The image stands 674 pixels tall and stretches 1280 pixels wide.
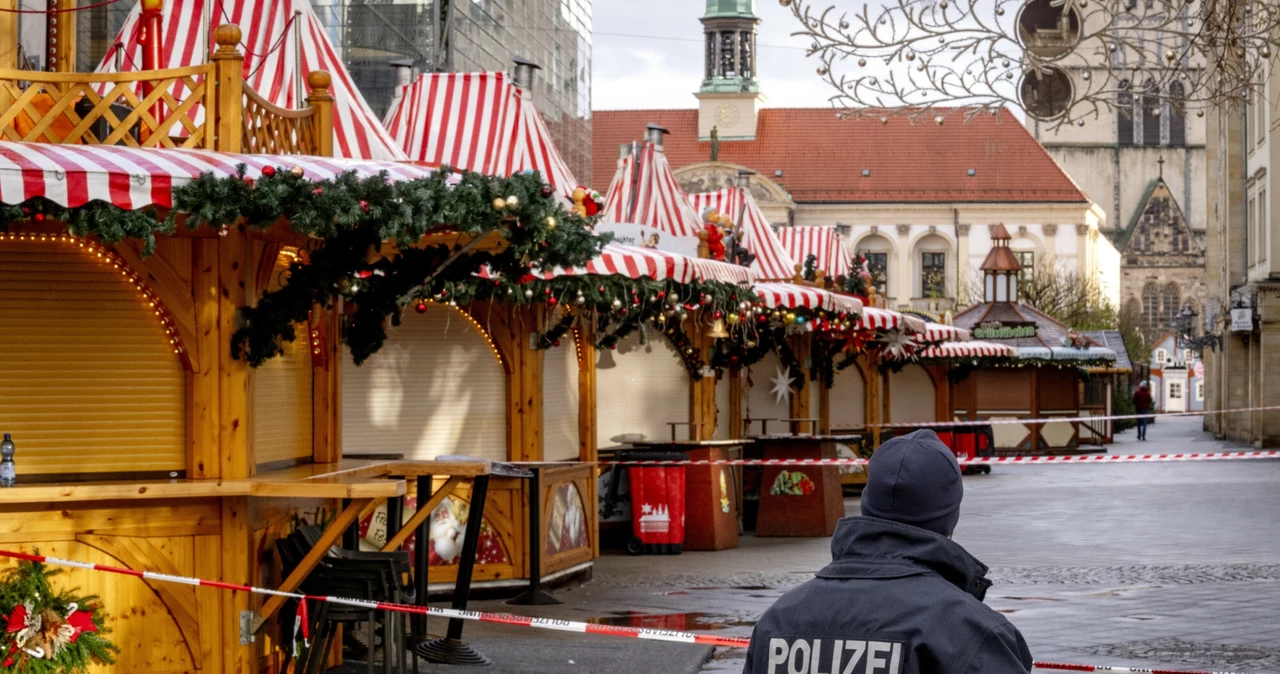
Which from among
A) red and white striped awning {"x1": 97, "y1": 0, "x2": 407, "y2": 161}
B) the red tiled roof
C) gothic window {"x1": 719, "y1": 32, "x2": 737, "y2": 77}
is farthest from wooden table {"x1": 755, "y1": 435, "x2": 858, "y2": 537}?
gothic window {"x1": 719, "y1": 32, "x2": 737, "y2": 77}

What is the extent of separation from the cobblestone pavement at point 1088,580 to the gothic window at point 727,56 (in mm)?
69342

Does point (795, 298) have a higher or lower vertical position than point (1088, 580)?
higher

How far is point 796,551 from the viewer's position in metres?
18.4

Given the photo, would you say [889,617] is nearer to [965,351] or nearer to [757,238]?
[757,238]

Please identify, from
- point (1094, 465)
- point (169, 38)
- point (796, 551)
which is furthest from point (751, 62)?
point (169, 38)

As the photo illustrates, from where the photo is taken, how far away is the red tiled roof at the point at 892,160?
88500mm

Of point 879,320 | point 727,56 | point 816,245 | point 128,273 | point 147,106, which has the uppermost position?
point 727,56

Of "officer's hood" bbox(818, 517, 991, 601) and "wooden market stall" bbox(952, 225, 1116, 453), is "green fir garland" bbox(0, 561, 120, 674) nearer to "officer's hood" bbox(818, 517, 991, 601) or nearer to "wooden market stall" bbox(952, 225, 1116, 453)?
"officer's hood" bbox(818, 517, 991, 601)

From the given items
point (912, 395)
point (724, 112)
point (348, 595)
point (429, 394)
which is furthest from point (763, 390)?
point (724, 112)

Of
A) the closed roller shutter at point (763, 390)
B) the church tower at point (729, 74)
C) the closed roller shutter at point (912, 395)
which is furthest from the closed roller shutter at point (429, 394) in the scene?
the church tower at point (729, 74)

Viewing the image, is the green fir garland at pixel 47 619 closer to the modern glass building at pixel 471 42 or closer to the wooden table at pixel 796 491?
the wooden table at pixel 796 491

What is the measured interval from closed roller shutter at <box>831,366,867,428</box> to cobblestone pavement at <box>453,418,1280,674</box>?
5.25 meters

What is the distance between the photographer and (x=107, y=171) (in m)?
7.78

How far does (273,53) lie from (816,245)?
2541cm
